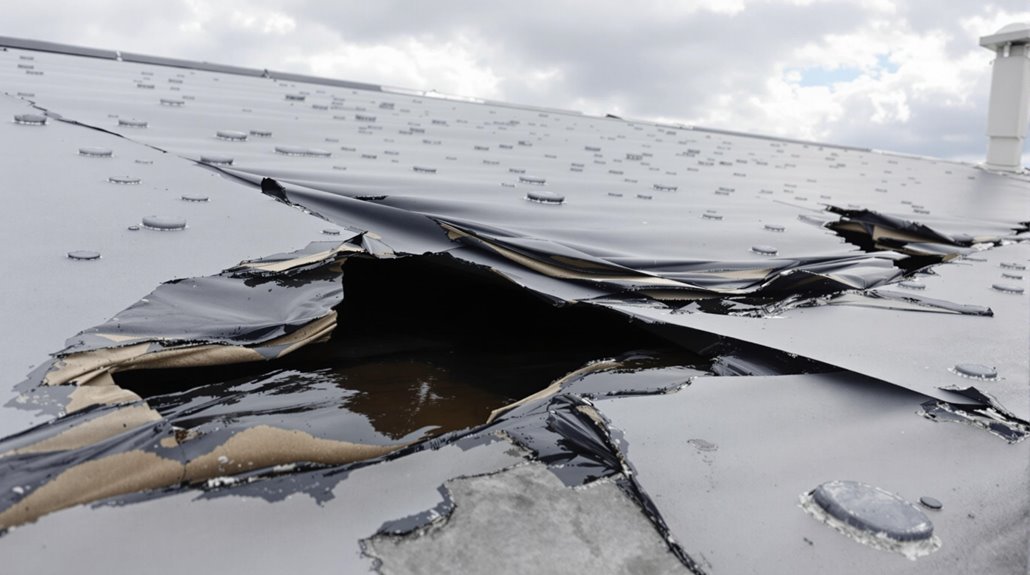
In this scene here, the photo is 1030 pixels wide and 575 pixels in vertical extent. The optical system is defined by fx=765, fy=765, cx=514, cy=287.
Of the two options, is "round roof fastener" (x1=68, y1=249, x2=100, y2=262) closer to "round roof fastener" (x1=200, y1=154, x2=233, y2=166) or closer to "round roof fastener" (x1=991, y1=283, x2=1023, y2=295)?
"round roof fastener" (x1=200, y1=154, x2=233, y2=166)

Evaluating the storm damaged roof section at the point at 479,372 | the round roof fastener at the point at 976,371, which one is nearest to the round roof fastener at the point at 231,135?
the storm damaged roof section at the point at 479,372

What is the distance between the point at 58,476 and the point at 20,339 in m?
0.35

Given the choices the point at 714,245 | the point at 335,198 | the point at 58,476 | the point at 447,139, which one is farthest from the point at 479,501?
the point at 447,139

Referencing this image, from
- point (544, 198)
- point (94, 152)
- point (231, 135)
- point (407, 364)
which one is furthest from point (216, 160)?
point (407, 364)

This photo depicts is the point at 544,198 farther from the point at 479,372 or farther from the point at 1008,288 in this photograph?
the point at 1008,288

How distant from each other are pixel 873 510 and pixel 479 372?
35.3 inches

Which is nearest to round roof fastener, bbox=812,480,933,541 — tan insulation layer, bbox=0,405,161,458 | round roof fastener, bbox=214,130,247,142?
tan insulation layer, bbox=0,405,161,458

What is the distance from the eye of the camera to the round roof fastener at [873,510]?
85 cm

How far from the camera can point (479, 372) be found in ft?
5.33

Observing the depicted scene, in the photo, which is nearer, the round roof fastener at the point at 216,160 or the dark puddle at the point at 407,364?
the dark puddle at the point at 407,364

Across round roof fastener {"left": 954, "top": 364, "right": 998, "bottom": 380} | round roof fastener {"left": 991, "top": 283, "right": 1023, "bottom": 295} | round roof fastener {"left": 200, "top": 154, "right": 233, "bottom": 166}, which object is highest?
round roof fastener {"left": 200, "top": 154, "right": 233, "bottom": 166}

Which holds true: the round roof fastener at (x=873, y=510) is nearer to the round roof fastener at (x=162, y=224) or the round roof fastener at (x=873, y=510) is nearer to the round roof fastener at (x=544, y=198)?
the round roof fastener at (x=162, y=224)

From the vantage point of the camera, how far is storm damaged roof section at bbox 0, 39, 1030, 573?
0.82 meters

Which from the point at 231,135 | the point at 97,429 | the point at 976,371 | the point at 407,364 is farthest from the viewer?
the point at 231,135
